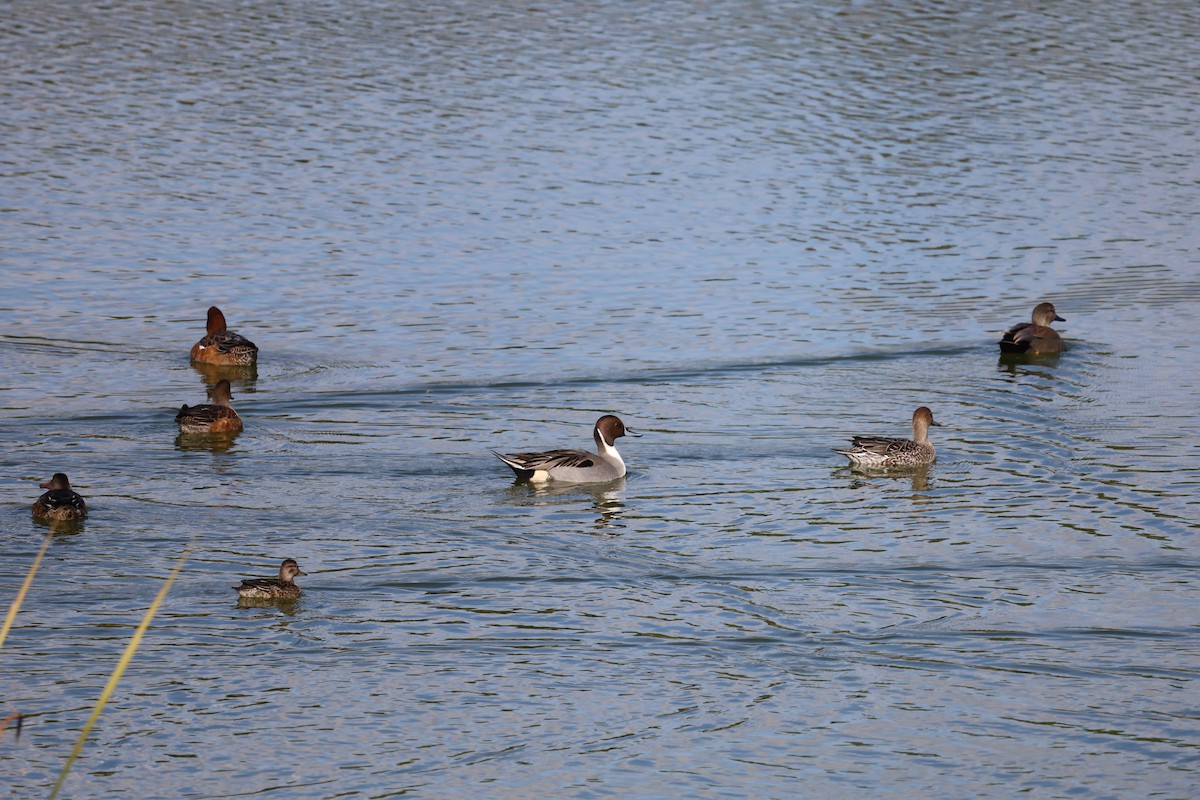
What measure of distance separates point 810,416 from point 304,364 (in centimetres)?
541

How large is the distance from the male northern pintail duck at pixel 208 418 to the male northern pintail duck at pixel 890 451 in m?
5.48

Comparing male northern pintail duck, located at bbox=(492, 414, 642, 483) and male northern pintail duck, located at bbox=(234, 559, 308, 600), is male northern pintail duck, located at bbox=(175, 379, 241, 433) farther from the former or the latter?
male northern pintail duck, located at bbox=(234, 559, 308, 600)

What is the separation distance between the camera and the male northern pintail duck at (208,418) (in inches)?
630

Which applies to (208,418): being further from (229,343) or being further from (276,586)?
(276,586)

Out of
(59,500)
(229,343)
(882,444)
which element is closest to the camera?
(59,500)

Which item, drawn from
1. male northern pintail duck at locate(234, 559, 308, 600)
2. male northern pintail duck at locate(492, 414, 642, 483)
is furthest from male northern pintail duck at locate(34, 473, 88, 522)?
male northern pintail duck at locate(492, 414, 642, 483)

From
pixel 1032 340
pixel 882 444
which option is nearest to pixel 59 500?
pixel 882 444

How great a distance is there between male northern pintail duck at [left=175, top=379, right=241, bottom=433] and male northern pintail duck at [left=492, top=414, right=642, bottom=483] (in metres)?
2.54

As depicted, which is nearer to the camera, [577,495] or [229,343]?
[577,495]

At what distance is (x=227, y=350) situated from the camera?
18375mm

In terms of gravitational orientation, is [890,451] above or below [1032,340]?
below

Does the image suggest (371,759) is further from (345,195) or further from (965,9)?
(965,9)

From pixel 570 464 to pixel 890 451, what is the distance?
9.00 feet

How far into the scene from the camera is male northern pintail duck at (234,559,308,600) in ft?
38.2
